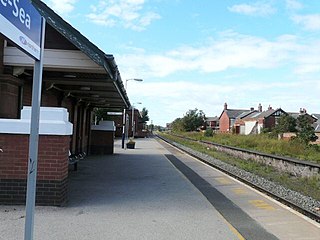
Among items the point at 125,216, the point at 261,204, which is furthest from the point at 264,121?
the point at 125,216

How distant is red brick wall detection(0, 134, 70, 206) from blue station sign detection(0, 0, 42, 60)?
3.98 metres

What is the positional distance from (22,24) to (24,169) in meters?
4.64

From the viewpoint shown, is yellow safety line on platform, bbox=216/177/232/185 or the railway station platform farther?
yellow safety line on platform, bbox=216/177/232/185

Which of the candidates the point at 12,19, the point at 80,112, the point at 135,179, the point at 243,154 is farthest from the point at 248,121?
the point at 12,19

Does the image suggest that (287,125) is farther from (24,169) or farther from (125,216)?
(24,169)

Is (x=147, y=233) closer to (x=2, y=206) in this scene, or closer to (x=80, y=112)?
(x=2, y=206)

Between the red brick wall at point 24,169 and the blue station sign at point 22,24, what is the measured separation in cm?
398

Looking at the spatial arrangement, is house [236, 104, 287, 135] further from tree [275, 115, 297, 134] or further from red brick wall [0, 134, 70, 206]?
red brick wall [0, 134, 70, 206]

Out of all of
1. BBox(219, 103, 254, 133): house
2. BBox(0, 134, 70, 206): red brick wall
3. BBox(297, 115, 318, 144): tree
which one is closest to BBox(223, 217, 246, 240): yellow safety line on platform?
Result: BBox(0, 134, 70, 206): red brick wall

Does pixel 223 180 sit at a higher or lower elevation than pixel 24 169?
lower

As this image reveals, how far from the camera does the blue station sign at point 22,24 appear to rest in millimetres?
2412

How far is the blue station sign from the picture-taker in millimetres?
2412

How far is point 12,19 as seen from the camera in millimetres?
2512

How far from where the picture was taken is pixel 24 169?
682cm
